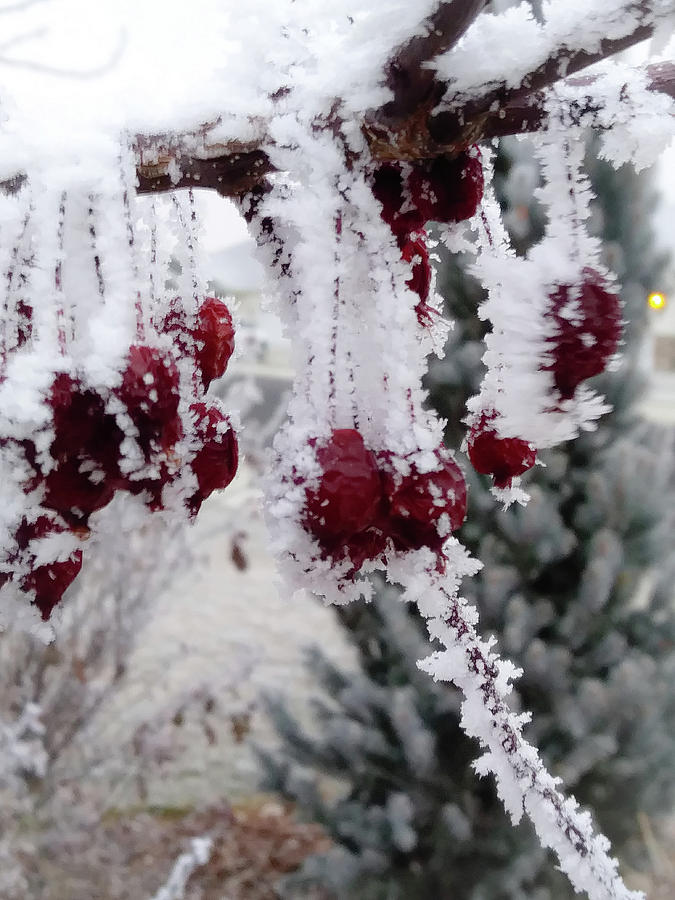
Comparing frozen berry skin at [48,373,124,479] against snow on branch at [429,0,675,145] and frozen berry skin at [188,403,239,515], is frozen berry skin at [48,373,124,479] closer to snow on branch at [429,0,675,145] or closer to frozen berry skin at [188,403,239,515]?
frozen berry skin at [188,403,239,515]

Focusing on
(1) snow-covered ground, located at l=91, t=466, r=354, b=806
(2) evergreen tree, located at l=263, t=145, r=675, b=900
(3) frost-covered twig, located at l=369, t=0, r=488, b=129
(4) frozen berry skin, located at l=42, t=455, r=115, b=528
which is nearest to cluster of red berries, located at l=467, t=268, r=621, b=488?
(3) frost-covered twig, located at l=369, t=0, r=488, b=129

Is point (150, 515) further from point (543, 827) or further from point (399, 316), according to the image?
point (543, 827)

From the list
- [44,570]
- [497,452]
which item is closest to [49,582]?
[44,570]

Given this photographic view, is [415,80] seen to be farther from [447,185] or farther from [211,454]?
[211,454]

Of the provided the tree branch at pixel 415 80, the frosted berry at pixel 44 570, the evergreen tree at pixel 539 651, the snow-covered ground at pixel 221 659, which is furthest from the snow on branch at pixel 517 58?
the snow-covered ground at pixel 221 659

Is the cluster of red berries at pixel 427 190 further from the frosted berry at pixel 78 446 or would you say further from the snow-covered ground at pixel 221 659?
the snow-covered ground at pixel 221 659

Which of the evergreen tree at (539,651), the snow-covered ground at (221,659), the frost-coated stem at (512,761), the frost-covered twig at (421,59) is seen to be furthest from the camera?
the snow-covered ground at (221,659)

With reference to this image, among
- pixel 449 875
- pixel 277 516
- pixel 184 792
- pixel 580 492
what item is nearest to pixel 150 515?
pixel 277 516
